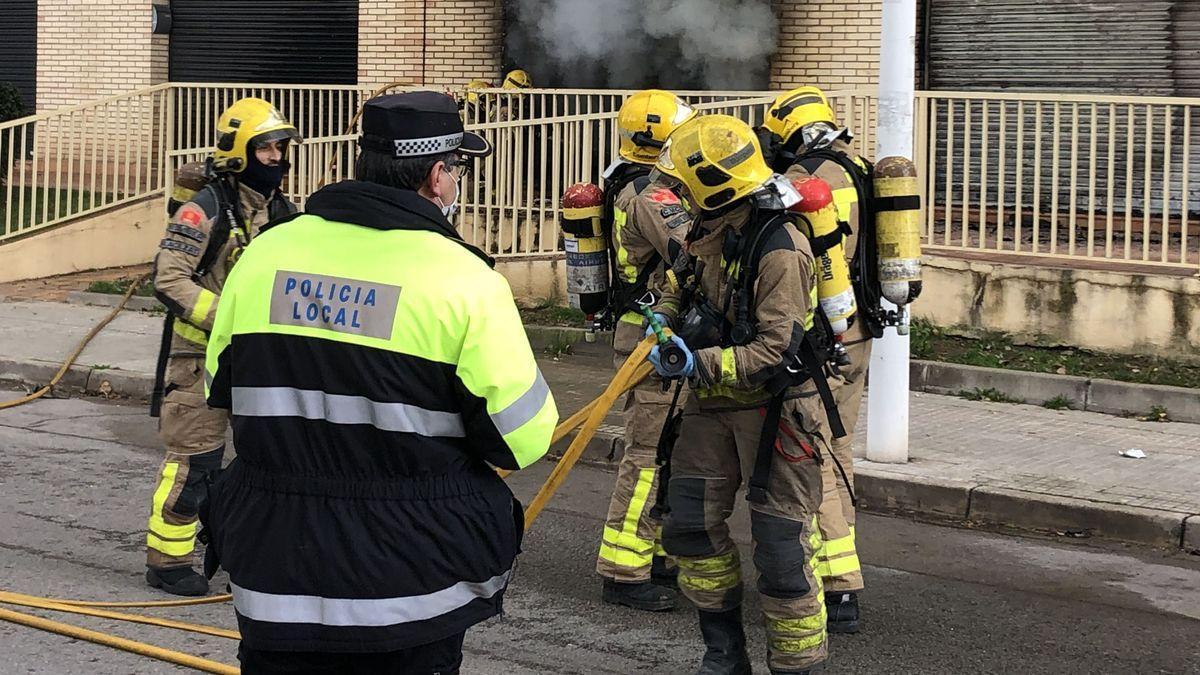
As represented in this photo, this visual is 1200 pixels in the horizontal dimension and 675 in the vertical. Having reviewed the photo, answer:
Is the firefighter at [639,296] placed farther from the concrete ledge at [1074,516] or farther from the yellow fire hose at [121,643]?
the concrete ledge at [1074,516]

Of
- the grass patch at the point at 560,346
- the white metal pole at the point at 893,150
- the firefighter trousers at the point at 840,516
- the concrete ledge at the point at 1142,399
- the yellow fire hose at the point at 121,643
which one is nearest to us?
the yellow fire hose at the point at 121,643

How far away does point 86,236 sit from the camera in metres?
15.5

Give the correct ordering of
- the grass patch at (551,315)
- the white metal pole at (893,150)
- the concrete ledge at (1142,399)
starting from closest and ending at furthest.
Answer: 1. the white metal pole at (893,150)
2. the concrete ledge at (1142,399)
3. the grass patch at (551,315)

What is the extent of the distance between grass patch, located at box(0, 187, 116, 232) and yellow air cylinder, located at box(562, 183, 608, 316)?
10.4 m

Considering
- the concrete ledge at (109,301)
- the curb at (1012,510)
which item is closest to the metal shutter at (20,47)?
the concrete ledge at (109,301)

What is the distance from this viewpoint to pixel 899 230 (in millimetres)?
5535

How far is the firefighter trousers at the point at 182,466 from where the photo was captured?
19.2 feet

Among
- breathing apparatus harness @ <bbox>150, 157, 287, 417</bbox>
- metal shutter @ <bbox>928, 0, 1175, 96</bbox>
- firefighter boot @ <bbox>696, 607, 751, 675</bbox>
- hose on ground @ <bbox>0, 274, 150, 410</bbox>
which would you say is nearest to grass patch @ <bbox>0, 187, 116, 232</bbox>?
hose on ground @ <bbox>0, 274, 150, 410</bbox>

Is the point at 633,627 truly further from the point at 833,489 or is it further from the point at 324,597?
the point at 324,597

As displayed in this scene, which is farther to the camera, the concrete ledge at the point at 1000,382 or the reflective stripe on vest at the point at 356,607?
the concrete ledge at the point at 1000,382

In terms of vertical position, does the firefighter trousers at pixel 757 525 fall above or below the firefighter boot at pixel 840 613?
above

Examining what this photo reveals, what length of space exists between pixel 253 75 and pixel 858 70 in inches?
300

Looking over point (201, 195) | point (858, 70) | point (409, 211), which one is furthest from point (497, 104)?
point (409, 211)

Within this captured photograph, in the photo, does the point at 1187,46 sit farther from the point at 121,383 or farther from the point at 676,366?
the point at 676,366
